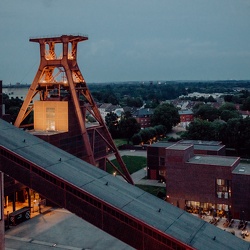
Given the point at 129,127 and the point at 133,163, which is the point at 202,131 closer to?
the point at 133,163

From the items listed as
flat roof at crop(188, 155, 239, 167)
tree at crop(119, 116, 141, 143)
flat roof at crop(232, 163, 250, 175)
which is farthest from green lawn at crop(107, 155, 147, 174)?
flat roof at crop(232, 163, 250, 175)

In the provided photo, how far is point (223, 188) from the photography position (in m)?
41.0

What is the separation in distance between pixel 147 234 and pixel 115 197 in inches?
116

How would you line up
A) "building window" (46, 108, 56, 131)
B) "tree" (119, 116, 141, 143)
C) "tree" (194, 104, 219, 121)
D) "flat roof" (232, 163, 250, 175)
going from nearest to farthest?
"flat roof" (232, 163, 250, 175)
"building window" (46, 108, 56, 131)
"tree" (119, 116, 141, 143)
"tree" (194, 104, 219, 121)

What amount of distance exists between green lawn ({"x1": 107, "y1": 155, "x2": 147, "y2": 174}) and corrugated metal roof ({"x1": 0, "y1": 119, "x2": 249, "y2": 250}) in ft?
116

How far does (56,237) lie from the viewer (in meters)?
34.3

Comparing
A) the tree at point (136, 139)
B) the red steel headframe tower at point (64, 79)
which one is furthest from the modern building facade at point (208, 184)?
the tree at point (136, 139)

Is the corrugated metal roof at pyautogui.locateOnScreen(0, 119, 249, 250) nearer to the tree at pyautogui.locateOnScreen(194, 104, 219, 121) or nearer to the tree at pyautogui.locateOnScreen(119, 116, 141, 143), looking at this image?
the tree at pyautogui.locateOnScreen(119, 116, 141, 143)

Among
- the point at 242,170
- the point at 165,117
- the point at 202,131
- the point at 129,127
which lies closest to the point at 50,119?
the point at 242,170

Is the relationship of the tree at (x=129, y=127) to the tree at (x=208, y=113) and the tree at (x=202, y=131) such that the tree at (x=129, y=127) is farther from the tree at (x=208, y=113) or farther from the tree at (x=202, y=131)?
the tree at (x=208, y=113)

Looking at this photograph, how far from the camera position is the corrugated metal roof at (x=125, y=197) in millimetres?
20859

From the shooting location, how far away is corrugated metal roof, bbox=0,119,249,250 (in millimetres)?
20859

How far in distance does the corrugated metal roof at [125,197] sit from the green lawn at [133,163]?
35.4 m

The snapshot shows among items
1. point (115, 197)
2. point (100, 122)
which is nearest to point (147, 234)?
point (115, 197)
